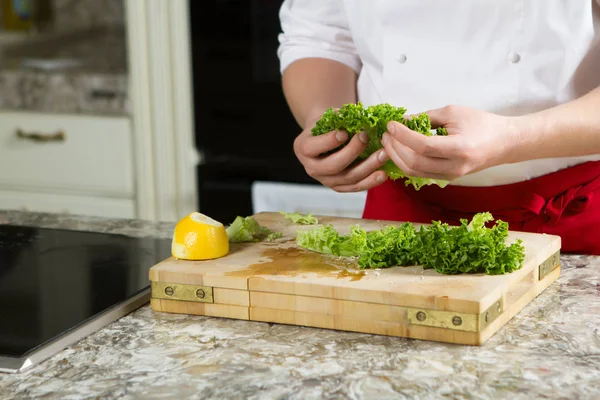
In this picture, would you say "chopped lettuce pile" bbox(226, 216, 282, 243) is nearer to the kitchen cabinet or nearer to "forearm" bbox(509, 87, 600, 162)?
"forearm" bbox(509, 87, 600, 162)

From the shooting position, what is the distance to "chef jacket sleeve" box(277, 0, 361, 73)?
1645 millimetres

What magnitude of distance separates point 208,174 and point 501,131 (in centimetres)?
171

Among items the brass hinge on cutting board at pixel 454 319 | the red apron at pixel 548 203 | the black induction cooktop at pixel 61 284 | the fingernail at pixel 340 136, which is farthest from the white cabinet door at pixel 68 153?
the brass hinge on cutting board at pixel 454 319

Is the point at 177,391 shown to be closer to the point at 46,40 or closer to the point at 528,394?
the point at 528,394

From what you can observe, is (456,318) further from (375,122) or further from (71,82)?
(71,82)

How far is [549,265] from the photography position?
1.17 m

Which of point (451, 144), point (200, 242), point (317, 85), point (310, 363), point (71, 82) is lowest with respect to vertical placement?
point (310, 363)

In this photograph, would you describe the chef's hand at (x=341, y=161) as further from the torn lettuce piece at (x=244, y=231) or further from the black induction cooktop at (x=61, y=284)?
the black induction cooktop at (x=61, y=284)

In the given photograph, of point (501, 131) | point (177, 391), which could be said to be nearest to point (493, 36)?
point (501, 131)

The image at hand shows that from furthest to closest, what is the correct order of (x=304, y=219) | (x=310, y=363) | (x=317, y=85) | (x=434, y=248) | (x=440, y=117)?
(x=317, y=85) → (x=304, y=219) → (x=440, y=117) → (x=434, y=248) → (x=310, y=363)

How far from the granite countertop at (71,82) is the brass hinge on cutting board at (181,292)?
185 centimetres

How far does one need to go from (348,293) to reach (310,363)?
0.37 ft

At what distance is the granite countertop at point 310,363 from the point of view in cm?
88

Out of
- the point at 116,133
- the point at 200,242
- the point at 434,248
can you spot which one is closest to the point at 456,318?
the point at 434,248
